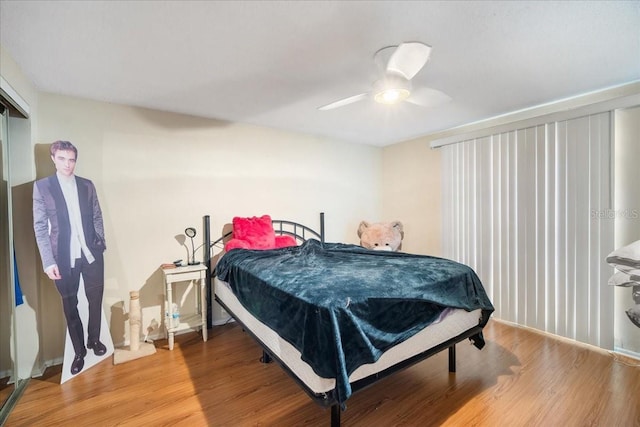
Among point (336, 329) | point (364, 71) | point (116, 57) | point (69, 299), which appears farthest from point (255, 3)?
point (69, 299)

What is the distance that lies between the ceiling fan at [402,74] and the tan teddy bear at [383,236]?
216 cm

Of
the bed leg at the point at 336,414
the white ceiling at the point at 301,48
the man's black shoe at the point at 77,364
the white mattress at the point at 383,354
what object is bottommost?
the man's black shoe at the point at 77,364

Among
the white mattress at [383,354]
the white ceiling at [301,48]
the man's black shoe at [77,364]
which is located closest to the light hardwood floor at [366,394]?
the man's black shoe at [77,364]

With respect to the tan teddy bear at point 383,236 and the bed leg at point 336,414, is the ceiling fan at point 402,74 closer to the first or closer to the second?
the bed leg at point 336,414

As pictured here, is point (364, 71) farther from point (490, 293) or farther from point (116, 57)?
point (490, 293)

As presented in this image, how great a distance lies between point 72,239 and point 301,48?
2.37 meters

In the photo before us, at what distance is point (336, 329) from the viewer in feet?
4.53

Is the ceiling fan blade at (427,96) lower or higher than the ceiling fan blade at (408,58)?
lower

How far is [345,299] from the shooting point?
1519mm

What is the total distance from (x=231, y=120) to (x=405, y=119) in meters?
2.09

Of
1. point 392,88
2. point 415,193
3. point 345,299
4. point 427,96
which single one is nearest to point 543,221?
point 415,193

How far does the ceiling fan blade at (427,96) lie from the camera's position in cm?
197

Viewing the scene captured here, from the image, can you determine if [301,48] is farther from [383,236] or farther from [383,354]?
[383,236]

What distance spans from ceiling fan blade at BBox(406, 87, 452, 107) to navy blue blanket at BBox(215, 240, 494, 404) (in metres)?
1.29
